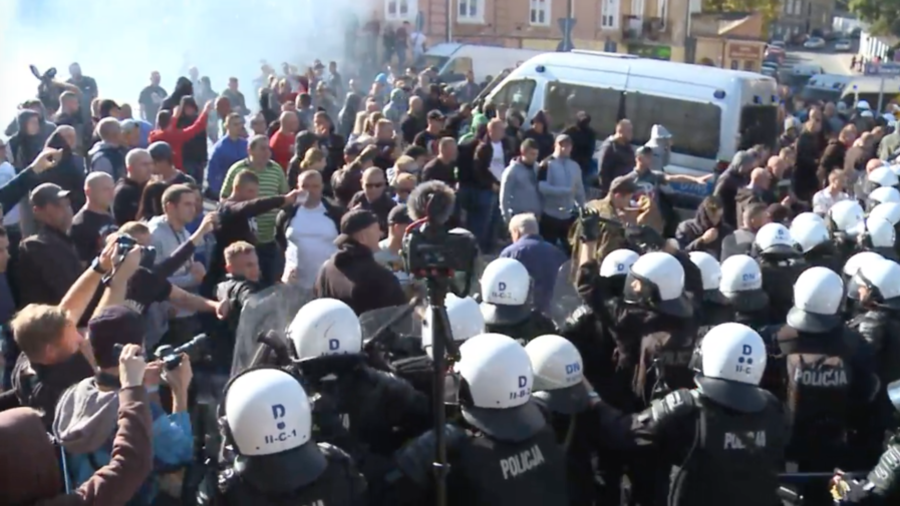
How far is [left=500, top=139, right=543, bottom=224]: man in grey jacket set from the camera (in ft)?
32.1

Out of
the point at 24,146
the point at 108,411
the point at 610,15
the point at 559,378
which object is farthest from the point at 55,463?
the point at 610,15

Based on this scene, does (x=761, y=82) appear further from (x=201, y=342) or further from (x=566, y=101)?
(x=201, y=342)

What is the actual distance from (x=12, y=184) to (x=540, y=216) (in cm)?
477

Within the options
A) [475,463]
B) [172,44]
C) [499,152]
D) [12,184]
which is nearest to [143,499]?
[475,463]

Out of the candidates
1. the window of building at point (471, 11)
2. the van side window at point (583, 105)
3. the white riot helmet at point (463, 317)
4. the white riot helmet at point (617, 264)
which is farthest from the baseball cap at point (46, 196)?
the window of building at point (471, 11)

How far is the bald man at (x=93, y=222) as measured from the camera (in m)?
→ 6.86


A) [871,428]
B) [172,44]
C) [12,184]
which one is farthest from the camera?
[172,44]

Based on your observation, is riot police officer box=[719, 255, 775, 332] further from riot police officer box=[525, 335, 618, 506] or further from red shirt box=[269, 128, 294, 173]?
red shirt box=[269, 128, 294, 173]

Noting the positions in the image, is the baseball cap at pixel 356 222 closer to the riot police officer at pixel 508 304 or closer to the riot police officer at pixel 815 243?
the riot police officer at pixel 508 304

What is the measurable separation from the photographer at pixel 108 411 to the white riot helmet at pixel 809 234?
196 inches

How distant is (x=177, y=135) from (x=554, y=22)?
29.2 m

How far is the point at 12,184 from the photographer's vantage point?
741 cm

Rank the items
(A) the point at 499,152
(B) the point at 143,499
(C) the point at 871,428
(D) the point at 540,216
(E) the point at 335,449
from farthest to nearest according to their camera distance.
→ (A) the point at 499,152
(D) the point at 540,216
(C) the point at 871,428
(B) the point at 143,499
(E) the point at 335,449

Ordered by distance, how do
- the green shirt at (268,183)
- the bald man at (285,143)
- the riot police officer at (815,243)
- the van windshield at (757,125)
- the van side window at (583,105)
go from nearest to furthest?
1. the riot police officer at (815,243)
2. the green shirt at (268,183)
3. the bald man at (285,143)
4. the van windshield at (757,125)
5. the van side window at (583,105)
